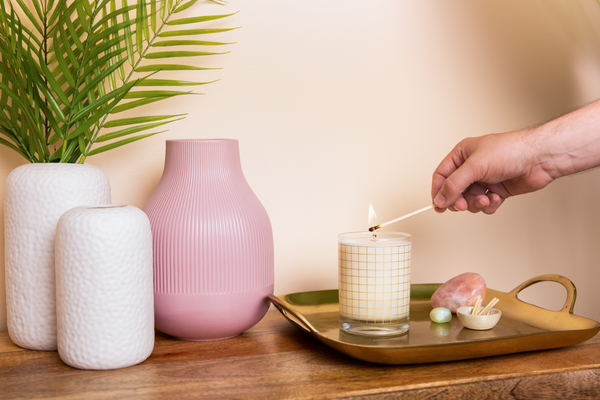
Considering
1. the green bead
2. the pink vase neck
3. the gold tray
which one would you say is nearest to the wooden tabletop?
the gold tray

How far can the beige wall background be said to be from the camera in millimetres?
908

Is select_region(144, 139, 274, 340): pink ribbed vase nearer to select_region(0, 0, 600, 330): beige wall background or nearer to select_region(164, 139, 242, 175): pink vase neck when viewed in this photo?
select_region(164, 139, 242, 175): pink vase neck

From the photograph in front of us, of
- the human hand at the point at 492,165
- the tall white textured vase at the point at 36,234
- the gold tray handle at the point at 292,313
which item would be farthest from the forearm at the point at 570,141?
the tall white textured vase at the point at 36,234

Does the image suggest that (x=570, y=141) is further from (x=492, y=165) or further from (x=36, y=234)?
(x=36, y=234)

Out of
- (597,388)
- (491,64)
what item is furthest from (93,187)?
(491,64)

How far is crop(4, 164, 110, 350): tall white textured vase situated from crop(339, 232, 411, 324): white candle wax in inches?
14.5

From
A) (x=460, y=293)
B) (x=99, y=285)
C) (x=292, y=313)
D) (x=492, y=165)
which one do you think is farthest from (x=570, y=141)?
(x=99, y=285)

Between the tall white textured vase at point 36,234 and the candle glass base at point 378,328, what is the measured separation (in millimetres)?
399

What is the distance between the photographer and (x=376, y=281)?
68 centimetres

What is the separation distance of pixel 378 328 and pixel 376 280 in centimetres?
7

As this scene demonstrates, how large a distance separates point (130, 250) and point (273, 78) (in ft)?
1.52

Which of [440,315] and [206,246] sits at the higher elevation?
[206,246]

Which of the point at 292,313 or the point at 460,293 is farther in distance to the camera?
the point at 460,293

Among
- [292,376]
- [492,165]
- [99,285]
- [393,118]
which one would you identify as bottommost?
[292,376]
